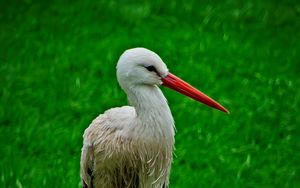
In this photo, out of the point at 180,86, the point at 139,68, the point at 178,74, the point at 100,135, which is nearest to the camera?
the point at 139,68

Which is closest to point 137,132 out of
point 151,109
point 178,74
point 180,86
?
point 151,109

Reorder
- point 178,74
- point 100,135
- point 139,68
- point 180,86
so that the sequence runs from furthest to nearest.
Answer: point 178,74, point 100,135, point 180,86, point 139,68

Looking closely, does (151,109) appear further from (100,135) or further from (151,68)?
(100,135)

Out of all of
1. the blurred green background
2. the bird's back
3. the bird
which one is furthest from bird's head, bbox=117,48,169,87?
the blurred green background

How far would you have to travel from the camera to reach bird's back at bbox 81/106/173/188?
10.6ft

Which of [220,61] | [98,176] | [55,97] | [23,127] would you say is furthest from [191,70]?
[98,176]

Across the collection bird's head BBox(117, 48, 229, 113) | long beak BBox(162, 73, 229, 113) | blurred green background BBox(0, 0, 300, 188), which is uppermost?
bird's head BBox(117, 48, 229, 113)

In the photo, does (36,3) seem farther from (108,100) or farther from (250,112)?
(250,112)

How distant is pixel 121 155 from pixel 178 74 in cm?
249

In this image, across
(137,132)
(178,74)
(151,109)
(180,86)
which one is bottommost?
(178,74)

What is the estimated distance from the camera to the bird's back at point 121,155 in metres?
3.23

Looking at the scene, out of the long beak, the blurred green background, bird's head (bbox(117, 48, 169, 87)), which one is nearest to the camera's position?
bird's head (bbox(117, 48, 169, 87))

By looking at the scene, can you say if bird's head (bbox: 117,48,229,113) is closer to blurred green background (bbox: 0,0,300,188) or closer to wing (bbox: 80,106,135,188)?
wing (bbox: 80,106,135,188)

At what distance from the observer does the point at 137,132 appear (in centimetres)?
320
